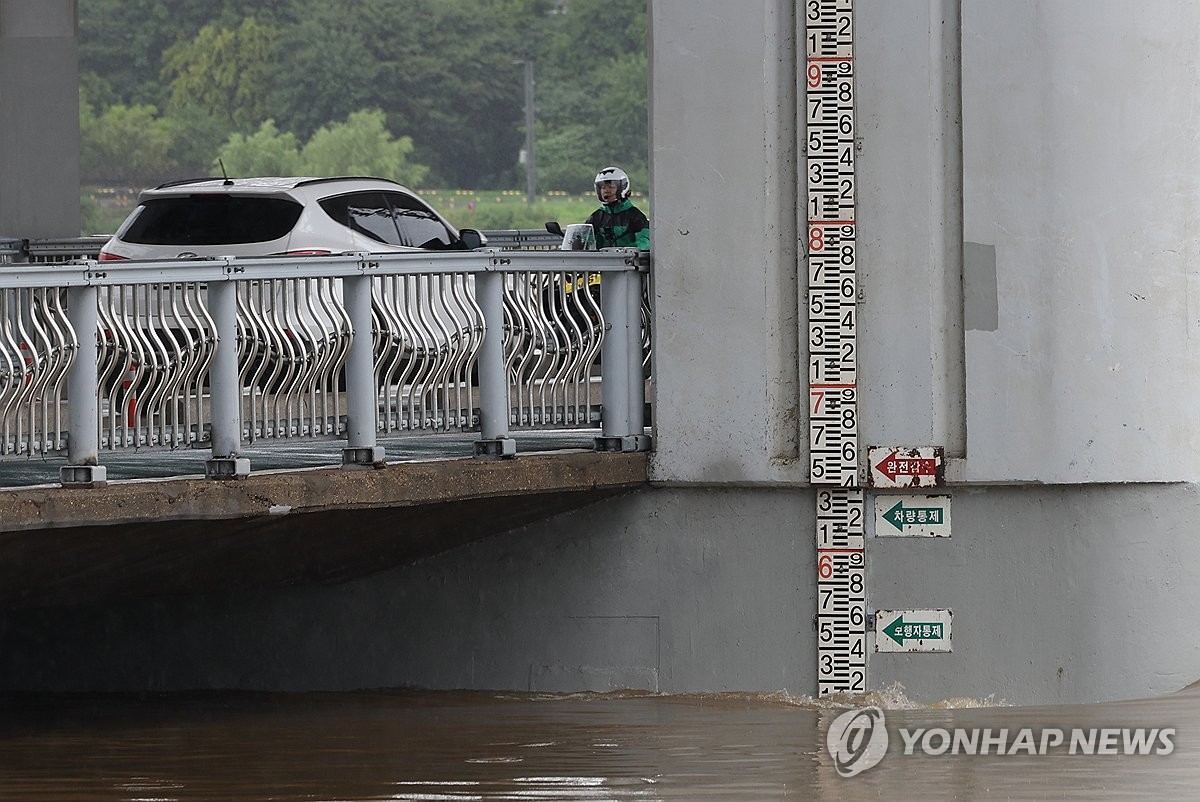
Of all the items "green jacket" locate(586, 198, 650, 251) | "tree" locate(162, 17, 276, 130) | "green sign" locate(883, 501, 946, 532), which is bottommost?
"green sign" locate(883, 501, 946, 532)

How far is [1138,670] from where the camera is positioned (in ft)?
39.0

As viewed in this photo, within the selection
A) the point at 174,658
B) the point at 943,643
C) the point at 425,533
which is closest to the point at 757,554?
the point at 943,643

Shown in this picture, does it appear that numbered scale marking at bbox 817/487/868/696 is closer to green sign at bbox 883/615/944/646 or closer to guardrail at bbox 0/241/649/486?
green sign at bbox 883/615/944/646

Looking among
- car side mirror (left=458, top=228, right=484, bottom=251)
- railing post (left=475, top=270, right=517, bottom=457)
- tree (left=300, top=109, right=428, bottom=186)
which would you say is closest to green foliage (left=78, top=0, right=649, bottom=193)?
tree (left=300, top=109, right=428, bottom=186)

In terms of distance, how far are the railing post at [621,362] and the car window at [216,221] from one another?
9.85ft

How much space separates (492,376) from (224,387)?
6.21 feet

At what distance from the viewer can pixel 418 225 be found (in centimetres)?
1547

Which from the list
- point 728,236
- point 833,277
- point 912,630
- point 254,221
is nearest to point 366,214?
point 254,221

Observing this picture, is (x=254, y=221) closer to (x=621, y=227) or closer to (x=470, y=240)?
(x=470, y=240)

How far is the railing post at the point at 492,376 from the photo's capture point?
11172mm

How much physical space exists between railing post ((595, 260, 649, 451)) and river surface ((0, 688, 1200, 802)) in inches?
62.8

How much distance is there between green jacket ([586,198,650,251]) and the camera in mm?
12734

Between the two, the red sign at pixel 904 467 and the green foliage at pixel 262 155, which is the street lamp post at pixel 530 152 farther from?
the red sign at pixel 904 467

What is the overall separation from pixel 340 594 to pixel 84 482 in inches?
145
